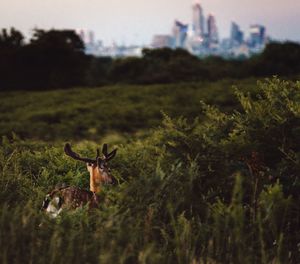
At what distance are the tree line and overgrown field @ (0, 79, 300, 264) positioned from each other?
39.3 meters

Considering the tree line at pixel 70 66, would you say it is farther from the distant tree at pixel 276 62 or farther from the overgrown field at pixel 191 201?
the overgrown field at pixel 191 201

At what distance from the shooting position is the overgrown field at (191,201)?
4477mm

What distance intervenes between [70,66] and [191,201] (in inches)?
1718

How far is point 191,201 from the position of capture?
5.46 metres

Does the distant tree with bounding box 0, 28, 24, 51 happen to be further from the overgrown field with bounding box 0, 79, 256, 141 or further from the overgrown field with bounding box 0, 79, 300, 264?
the overgrown field with bounding box 0, 79, 300, 264

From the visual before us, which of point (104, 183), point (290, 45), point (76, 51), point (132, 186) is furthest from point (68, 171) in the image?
point (290, 45)

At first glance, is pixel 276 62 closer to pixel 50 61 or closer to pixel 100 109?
pixel 50 61

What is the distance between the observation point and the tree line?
46.9 m

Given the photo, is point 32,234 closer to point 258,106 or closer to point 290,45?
point 258,106

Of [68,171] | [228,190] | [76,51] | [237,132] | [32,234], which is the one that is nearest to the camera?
[32,234]

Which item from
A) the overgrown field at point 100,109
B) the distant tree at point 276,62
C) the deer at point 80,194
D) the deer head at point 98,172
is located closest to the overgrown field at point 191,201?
the deer at point 80,194

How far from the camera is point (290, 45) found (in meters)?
51.4

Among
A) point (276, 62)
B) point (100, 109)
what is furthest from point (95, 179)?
point (276, 62)

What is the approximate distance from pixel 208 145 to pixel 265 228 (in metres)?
1.28
